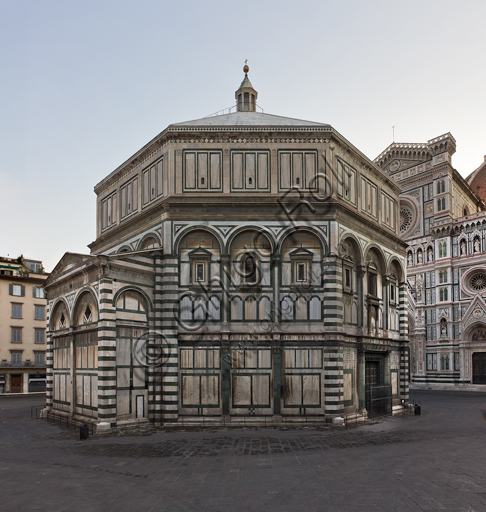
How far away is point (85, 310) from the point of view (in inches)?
984

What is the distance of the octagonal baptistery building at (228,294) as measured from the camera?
A: 23938 mm

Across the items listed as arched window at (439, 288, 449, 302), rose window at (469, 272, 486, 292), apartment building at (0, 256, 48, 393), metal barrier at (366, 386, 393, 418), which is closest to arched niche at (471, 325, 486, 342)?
rose window at (469, 272, 486, 292)

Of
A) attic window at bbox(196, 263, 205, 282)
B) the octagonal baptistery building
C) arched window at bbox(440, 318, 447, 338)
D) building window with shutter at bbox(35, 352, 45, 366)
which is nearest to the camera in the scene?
the octagonal baptistery building

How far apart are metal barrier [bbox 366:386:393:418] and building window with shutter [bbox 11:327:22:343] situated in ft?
138

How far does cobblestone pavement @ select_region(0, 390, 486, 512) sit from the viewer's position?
12.4 meters

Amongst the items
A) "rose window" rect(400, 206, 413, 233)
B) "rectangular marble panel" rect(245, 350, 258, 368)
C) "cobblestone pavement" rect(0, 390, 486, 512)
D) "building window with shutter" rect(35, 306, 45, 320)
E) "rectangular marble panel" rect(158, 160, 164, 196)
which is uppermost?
"rose window" rect(400, 206, 413, 233)

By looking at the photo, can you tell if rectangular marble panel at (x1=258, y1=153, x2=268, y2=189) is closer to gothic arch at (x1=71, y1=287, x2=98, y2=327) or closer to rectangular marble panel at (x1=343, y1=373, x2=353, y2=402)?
gothic arch at (x1=71, y1=287, x2=98, y2=327)

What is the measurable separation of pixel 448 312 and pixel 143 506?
5608 centimetres

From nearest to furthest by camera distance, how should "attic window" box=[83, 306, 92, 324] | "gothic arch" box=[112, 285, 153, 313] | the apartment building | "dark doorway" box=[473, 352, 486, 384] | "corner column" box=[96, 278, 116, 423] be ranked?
"corner column" box=[96, 278, 116, 423] < "gothic arch" box=[112, 285, 153, 313] < "attic window" box=[83, 306, 92, 324] < the apartment building < "dark doorway" box=[473, 352, 486, 384]

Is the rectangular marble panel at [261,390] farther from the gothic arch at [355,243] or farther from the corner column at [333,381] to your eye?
the gothic arch at [355,243]

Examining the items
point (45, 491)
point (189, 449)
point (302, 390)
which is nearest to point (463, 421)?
point (302, 390)

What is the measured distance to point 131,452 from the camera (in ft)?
59.4

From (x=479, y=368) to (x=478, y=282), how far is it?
380 inches

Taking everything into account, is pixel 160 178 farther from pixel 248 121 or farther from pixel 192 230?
pixel 248 121
